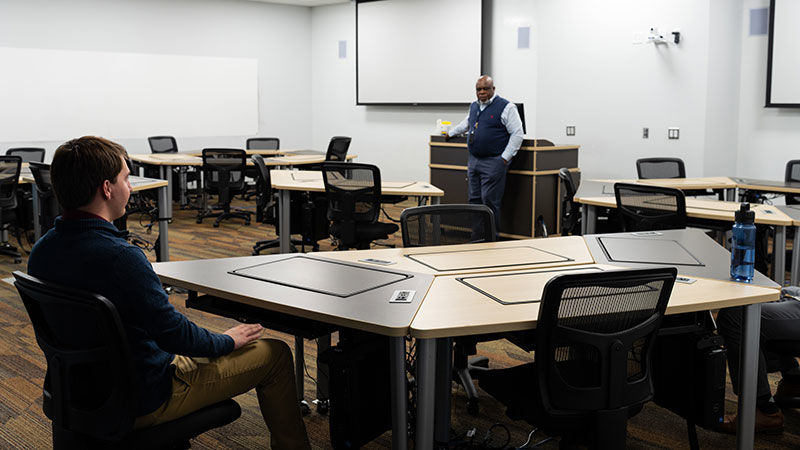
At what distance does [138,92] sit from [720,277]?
9802mm

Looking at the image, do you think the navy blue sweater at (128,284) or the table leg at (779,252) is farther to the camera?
the table leg at (779,252)

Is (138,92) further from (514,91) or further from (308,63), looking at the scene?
(514,91)

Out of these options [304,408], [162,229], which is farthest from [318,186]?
[304,408]

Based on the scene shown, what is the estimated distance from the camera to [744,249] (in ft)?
8.91

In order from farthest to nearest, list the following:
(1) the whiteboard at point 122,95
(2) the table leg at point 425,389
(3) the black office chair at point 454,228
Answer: (1) the whiteboard at point 122,95, (3) the black office chair at point 454,228, (2) the table leg at point 425,389

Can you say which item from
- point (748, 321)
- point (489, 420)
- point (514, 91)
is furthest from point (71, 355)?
point (514, 91)

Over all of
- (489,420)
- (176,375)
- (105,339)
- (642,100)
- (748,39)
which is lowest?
(489,420)

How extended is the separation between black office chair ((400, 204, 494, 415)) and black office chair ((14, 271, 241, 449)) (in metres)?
1.65

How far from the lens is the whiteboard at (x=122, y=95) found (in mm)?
9875

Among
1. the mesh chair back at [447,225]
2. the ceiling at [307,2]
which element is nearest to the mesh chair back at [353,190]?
the mesh chair back at [447,225]

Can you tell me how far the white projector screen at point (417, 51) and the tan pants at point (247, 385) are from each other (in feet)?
26.5

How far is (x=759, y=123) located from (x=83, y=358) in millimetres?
7678

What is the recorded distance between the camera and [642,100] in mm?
8391

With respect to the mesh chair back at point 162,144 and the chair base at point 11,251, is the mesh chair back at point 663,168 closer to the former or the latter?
the chair base at point 11,251
